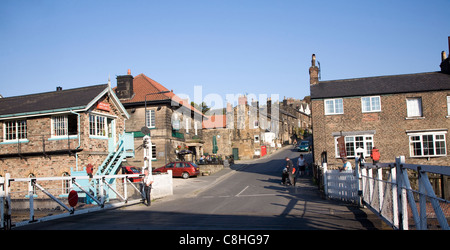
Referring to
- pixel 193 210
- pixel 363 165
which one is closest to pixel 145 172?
pixel 193 210

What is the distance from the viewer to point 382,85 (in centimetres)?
2859

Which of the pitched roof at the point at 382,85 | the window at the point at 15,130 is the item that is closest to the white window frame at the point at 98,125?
the window at the point at 15,130

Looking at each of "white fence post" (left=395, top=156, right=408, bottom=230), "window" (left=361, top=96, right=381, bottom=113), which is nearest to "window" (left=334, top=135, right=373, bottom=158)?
"window" (left=361, top=96, right=381, bottom=113)

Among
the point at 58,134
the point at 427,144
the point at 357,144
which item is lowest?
the point at 427,144

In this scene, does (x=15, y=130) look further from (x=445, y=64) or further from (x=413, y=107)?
(x=445, y=64)

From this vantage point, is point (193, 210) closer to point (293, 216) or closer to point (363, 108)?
point (293, 216)

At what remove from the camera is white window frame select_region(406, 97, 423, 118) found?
89.5 ft

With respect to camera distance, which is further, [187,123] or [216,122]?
[216,122]

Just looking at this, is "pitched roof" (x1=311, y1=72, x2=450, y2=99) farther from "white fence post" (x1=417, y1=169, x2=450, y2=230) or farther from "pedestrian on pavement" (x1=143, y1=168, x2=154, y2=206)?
"white fence post" (x1=417, y1=169, x2=450, y2=230)

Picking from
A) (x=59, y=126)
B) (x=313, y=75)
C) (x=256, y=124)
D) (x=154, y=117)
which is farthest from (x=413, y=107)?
(x=256, y=124)

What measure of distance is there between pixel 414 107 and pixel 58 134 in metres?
25.0

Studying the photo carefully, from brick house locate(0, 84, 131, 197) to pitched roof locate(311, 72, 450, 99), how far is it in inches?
632
